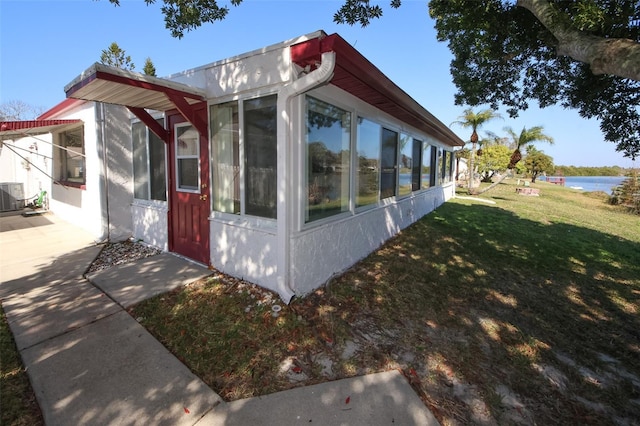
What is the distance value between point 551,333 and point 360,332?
210cm

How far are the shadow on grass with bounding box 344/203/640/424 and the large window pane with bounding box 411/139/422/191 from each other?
2087 mm

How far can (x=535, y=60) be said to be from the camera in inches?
251

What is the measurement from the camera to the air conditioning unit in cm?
Result: 941

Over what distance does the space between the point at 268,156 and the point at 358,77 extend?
1.50 m

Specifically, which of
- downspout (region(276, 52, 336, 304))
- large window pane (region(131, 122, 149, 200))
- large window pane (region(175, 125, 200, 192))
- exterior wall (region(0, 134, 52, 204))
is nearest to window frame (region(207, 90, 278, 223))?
downspout (region(276, 52, 336, 304))

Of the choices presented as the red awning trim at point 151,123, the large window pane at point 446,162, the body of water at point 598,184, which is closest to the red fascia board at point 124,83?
the red awning trim at point 151,123

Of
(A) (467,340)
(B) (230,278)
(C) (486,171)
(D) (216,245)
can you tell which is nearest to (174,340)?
(B) (230,278)

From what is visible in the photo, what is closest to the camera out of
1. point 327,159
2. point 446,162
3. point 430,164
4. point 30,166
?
point 327,159

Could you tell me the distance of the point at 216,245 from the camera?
455 centimetres

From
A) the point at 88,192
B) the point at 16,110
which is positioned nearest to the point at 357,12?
the point at 88,192

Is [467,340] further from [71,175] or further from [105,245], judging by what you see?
[71,175]

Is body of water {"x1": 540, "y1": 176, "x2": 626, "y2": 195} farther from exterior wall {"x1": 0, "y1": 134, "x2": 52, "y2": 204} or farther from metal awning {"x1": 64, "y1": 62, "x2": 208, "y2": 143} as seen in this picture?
exterior wall {"x1": 0, "y1": 134, "x2": 52, "y2": 204}

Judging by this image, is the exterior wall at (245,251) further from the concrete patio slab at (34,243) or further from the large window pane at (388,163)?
the large window pane at (388,163)

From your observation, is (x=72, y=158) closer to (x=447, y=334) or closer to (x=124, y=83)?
(x=124, y=83)
